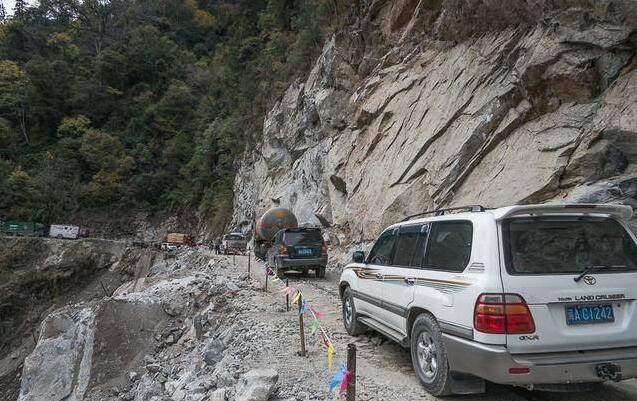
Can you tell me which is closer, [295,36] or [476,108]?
[476,108]

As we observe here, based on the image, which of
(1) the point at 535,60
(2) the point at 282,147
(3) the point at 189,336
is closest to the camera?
(3) the point at 189,336

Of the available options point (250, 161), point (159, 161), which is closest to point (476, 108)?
point (250, 161)

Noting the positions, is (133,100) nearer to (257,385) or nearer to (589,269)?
(257,385)

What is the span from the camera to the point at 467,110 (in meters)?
15.2

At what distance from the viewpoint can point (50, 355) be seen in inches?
531

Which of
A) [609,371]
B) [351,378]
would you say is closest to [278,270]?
[351,378]

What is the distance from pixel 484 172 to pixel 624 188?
14.4 feet

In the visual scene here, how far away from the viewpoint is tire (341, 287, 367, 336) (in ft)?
23.9

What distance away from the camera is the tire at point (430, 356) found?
4.35 m

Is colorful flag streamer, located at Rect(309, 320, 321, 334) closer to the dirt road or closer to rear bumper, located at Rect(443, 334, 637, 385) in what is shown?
the dirt road

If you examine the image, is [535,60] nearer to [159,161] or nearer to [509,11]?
[509,11]

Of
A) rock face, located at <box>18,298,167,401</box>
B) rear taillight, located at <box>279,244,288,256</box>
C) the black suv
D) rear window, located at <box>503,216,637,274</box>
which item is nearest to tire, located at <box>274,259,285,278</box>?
the black suv

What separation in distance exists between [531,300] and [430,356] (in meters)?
1.37

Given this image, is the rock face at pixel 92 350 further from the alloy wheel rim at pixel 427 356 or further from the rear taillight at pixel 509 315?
the rear taillight at pixel 509 315
